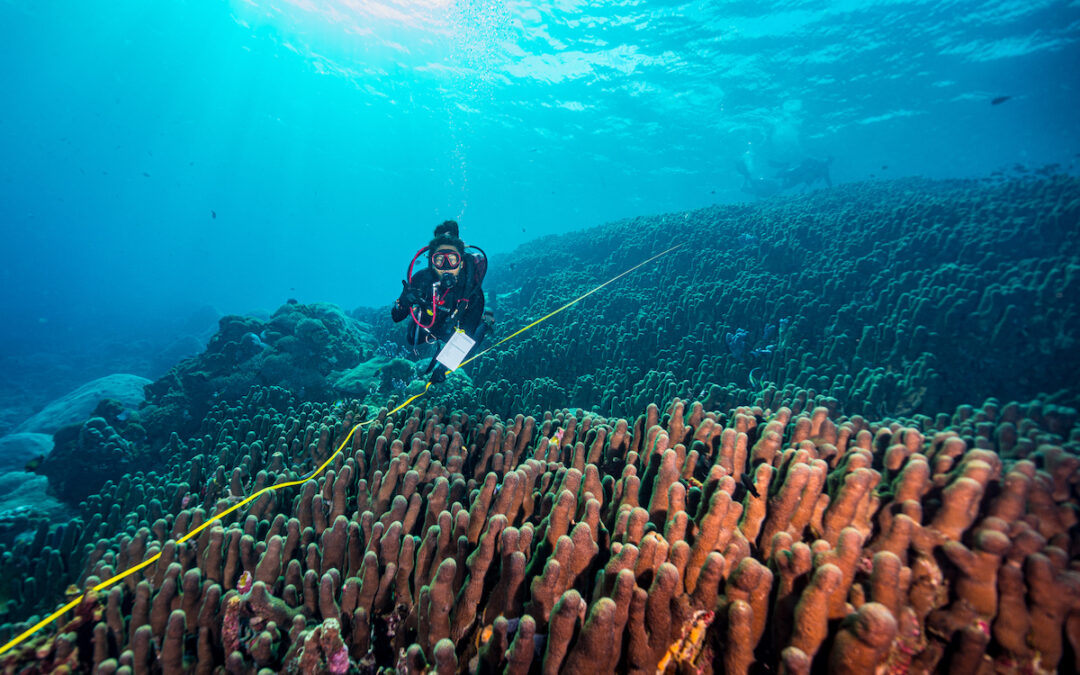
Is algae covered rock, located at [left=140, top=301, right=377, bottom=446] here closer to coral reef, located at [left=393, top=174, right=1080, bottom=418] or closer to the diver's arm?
coral reef, located at [left=393, top=174, right=1080, bottom=418]

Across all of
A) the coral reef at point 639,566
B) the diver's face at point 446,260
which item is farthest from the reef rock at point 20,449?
the diver's face at point 446,260

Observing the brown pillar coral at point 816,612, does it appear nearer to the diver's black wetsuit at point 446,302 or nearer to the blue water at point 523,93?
the diver's black wetsuit at point 446,302

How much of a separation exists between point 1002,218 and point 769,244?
17.4ft

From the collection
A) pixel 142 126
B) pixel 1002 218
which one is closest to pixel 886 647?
pixel 1002 218

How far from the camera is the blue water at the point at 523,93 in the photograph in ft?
80.5

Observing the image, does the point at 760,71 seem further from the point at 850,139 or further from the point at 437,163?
the point at 437,163

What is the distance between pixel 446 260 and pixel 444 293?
51 cm

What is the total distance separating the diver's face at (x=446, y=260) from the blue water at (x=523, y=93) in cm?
2375

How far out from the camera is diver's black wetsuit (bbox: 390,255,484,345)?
6.21 m

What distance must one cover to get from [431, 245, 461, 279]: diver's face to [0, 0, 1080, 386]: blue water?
2375 cm

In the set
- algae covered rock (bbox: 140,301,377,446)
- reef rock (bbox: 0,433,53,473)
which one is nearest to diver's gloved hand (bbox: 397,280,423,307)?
algae covered rock (bbox: 140,301,377,446)

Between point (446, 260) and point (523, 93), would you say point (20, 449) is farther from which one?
point (523, 93)

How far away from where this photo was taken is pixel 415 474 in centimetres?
305

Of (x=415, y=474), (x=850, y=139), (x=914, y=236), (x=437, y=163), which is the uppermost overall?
(x=437, y=163)
